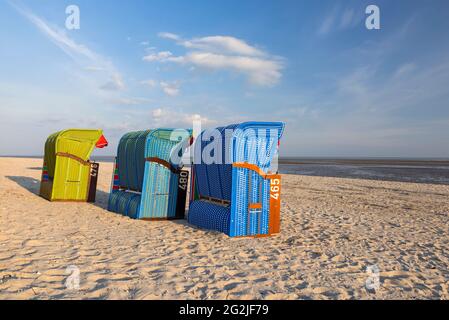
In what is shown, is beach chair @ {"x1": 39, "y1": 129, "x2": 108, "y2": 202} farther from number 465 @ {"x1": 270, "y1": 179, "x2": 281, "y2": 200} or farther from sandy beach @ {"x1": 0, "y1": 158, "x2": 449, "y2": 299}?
number 465 @ {"x1": 270, "y1": 179, "x2": 281, "y2": 200}

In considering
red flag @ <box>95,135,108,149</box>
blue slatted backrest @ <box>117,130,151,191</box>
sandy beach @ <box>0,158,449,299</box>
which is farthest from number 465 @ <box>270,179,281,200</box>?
red flag @ <box>95,135,108,149</box>

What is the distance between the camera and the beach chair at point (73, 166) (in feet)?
37.6

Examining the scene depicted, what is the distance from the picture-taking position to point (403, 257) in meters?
5.98

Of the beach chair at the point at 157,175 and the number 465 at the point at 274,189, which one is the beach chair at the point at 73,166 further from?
the number 465 at the point at 274,189

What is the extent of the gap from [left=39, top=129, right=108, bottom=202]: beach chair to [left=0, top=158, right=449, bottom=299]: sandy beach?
1840 millimetres

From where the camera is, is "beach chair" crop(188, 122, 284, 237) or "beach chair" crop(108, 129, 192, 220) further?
"beach chair" crop(108, 129, 192, 220)

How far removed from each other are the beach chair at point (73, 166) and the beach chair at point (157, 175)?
2.78m

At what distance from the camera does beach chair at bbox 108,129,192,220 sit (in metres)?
8.81

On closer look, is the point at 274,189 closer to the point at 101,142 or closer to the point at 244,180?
the point at 244,180

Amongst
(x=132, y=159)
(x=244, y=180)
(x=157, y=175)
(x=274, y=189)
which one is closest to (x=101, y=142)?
(x=132, y=159)

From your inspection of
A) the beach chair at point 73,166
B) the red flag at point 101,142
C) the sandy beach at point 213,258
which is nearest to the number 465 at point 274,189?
the sandy beach at point 213,258

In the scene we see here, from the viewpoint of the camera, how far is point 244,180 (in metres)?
7.07
